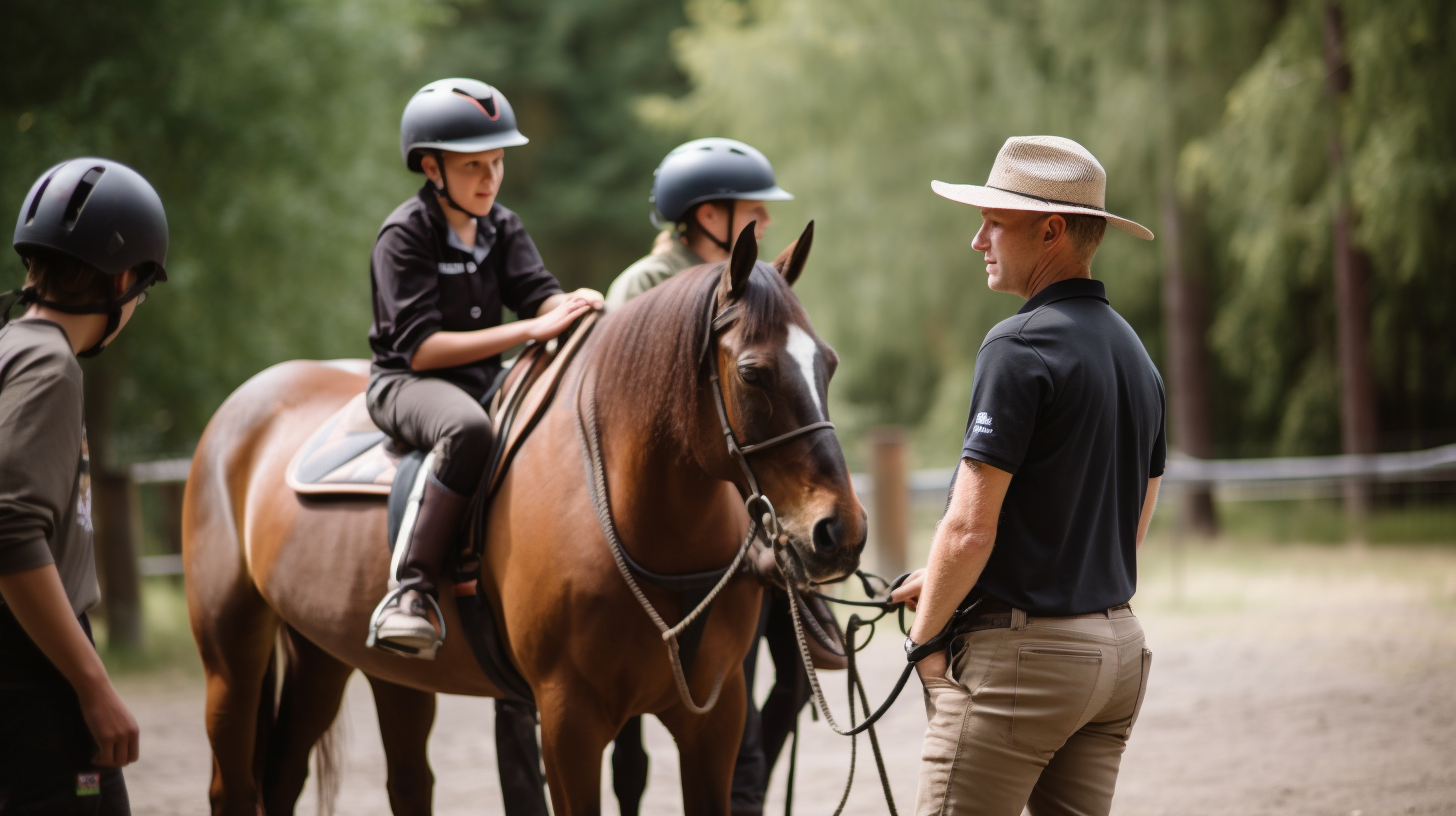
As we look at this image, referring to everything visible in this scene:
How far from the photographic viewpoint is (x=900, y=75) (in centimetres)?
1455

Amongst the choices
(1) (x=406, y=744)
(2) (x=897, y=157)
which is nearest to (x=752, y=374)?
(1) (x=406, y=744)

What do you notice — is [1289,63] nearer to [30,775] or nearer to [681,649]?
[681,649]

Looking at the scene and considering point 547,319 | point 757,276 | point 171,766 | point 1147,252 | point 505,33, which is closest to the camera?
point 757,276

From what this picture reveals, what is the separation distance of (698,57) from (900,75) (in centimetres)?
295

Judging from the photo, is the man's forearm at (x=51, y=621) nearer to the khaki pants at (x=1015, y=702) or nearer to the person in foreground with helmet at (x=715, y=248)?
the khaki pants at (x=1015, y=702)

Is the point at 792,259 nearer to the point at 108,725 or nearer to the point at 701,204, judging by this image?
the point at 701,204

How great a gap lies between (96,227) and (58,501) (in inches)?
22.0

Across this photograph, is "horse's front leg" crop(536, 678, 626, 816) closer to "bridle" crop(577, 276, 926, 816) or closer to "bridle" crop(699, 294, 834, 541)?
"bridle" crop(577, 276, 926, 816)

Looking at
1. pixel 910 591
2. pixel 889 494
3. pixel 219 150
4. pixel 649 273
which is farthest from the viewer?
pixel 889 494

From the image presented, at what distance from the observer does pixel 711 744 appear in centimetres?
315

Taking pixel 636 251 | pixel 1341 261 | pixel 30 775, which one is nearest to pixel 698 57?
pixel 1341 261

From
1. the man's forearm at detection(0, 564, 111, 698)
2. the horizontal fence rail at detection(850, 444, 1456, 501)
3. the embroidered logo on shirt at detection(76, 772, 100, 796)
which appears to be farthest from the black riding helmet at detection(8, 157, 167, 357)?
the horizontal fence rail at detection(850, 444, 1456, 501)

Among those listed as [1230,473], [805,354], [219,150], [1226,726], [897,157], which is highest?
[897,157]

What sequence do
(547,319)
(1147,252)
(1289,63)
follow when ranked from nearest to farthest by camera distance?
(547,319), (1289,63), (1147,252)
